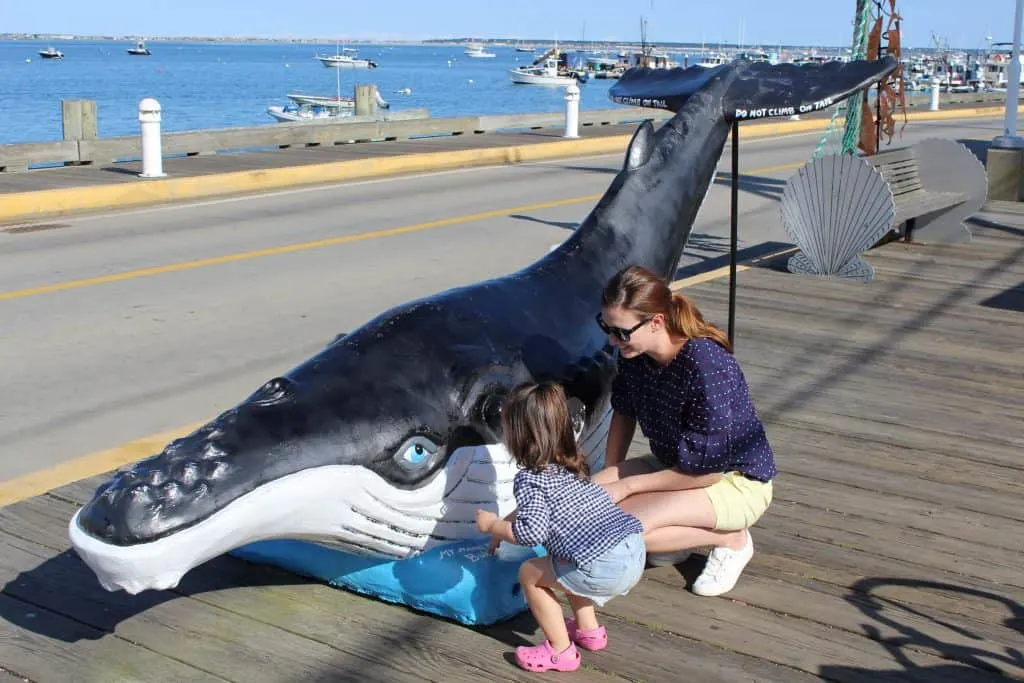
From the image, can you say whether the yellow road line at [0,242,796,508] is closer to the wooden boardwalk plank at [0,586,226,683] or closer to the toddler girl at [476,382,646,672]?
the wooden boardwalk plank at [0,586,226,683]

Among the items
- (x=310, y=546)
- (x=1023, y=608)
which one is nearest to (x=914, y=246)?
(x=1023, y=608)

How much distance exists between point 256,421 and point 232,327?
5.82 metres

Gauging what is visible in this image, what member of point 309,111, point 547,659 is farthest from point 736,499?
point 309,111

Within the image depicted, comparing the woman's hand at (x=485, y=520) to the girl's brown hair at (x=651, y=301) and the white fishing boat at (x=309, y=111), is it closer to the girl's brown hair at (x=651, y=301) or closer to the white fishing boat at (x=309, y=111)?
the girl's brown hair at (x=651, y=301)

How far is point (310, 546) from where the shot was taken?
4789mm

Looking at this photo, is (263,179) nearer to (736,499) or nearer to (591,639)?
(736,499)

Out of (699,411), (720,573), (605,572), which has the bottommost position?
(720,573)

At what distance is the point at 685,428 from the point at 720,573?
607 millimetres

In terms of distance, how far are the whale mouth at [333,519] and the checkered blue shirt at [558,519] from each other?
47cm

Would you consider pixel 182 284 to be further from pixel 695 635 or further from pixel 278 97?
pixel 278 97

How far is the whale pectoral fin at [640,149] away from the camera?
618 centimetres

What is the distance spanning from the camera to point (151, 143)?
18.0 m

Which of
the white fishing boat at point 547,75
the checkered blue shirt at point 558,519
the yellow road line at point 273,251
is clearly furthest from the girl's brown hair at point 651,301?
the white fishing boat at point 547,75

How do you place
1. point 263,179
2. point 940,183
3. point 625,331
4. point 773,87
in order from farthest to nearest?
point 263,179
point 940,183
point 773,87
point 625,331
